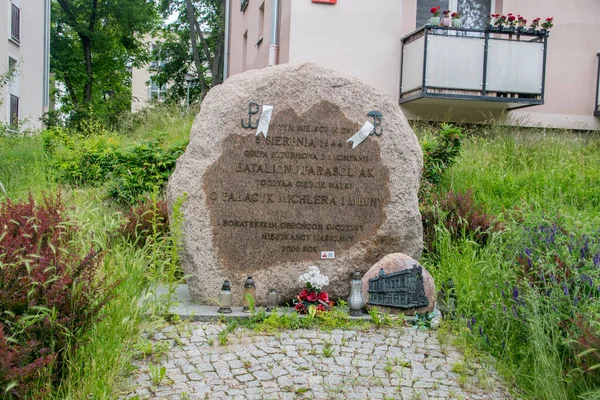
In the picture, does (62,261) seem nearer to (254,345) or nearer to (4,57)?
(254,345)

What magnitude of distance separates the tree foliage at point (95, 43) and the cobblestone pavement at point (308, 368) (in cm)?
2171

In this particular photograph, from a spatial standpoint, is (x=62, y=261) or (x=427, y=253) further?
(x=427, y=253)

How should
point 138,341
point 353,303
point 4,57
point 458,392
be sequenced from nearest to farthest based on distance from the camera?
point 458,392
point 138,341
point 353,303
point 4,57

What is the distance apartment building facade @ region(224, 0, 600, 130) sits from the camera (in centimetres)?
1081

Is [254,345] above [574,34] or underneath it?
underneath

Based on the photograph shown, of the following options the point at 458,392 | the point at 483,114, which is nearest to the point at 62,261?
the point at 458,392

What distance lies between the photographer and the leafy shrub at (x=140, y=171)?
8078 mm

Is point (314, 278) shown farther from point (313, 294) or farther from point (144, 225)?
point (144, 225)

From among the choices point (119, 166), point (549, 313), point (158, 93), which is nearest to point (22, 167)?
point (119, 166)

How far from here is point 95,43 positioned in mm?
26484

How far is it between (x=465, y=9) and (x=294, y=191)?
8.23 meters

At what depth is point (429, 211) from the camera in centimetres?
665

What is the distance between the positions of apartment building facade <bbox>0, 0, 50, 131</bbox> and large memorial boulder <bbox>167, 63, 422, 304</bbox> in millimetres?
14130

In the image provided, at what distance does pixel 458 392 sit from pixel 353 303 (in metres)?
1.27
